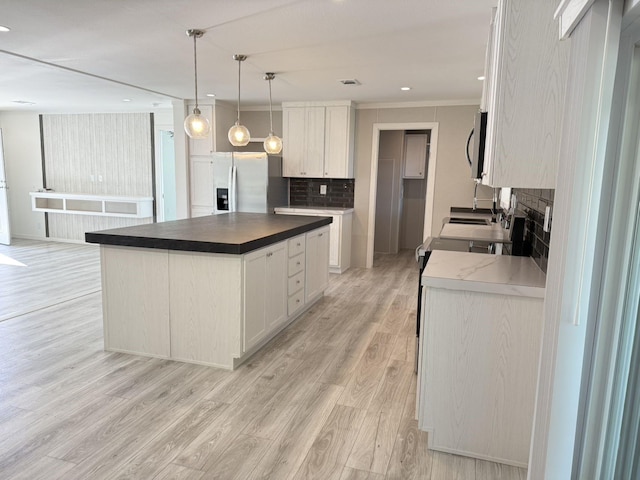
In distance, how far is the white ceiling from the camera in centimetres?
271

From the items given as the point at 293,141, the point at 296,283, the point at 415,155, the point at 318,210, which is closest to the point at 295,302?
the point at 296,283

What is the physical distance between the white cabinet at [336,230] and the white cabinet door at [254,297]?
2.65m

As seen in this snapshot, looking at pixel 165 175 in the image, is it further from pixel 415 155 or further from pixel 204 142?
pixel 415 155

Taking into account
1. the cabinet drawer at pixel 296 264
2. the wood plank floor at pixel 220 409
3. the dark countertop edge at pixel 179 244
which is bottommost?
the wood plank floor at pixel 220 409

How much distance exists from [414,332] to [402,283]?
1827 mm

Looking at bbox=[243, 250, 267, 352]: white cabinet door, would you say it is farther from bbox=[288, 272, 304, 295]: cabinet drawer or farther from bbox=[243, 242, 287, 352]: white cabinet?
bbox=[288, 272, 304, 295]: cabinet drawer

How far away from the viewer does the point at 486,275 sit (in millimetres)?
2016

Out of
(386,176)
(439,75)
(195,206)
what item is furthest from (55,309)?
(386,176)

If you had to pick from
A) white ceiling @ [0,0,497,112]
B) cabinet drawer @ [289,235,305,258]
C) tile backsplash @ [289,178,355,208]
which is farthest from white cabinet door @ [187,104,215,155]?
cabinet drawer @ [289,235,305,258]

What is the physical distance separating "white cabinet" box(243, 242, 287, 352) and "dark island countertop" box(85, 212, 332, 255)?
0.35 ft

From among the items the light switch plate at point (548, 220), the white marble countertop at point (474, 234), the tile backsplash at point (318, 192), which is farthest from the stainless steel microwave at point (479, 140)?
the tile backsplash at point (318, 192)

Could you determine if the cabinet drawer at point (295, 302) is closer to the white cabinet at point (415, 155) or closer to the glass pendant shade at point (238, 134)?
the glass pendant shade at point (238, 134)

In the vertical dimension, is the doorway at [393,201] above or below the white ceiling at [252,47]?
below

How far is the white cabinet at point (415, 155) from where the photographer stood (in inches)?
296
